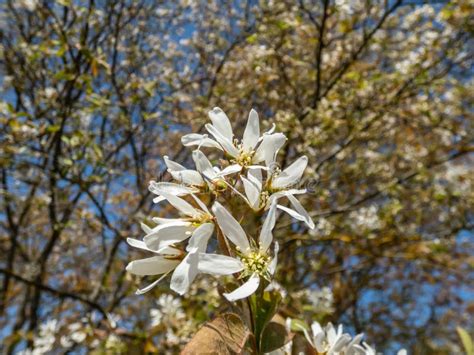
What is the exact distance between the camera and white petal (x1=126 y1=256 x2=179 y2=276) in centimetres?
86

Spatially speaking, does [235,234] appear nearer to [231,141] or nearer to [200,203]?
[200,203]

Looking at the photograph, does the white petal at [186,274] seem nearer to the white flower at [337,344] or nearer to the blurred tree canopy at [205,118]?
the white flower at [337,344]

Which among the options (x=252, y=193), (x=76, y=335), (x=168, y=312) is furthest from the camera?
(x=76, y=335)

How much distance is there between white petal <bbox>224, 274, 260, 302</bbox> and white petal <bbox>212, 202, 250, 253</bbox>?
2.9 inches

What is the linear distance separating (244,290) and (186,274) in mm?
108

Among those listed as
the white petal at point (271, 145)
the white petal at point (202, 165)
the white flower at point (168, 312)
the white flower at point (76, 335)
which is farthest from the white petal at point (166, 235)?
the white flower at point (76, 335)

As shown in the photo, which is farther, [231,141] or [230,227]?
[231,141]

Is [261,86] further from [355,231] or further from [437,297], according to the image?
[437,297]

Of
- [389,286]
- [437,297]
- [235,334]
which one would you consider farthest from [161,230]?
[437,297]

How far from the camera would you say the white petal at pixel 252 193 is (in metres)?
0.86

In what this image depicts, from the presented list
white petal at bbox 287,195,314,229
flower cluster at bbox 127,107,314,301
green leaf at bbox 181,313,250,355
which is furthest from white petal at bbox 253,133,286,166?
green leaf at bbox 181,313,250,355

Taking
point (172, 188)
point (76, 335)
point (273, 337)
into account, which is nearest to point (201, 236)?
point (172, 188)

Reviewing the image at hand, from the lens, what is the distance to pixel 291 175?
998 mm

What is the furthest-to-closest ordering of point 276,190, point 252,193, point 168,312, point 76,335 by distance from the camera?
point 76,335 → point 168,312 → point 276,190 → point 252,193
